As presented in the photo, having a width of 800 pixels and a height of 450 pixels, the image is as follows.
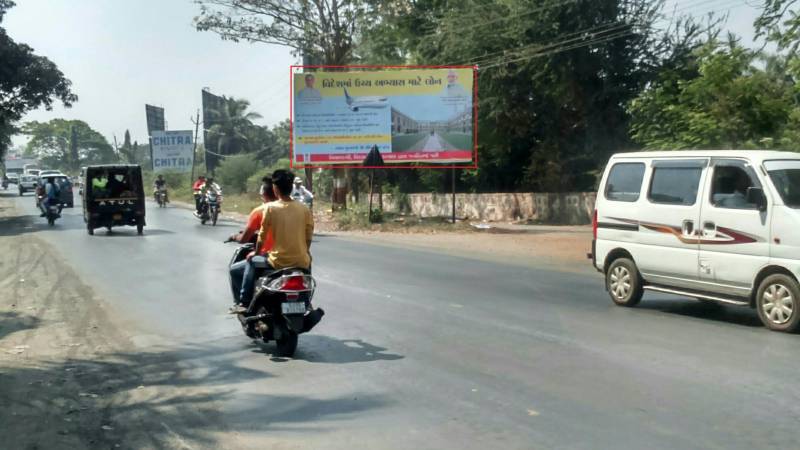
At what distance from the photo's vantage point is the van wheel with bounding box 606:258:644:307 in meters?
10.8

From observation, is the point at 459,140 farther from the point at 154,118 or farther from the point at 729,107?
the point at 154,118

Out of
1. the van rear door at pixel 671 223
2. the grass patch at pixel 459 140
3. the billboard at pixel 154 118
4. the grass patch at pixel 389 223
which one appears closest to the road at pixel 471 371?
the van rear door at pixel 671 223

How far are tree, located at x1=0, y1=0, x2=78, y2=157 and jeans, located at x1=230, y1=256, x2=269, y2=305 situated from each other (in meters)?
31.2

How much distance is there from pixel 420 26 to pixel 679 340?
31.7m

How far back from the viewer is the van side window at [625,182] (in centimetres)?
1076

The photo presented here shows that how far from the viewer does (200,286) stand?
13203mm

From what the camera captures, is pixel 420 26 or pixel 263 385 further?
pixel 420 26

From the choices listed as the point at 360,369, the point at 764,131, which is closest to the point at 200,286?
the point at 360,369

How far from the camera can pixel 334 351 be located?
326 inches

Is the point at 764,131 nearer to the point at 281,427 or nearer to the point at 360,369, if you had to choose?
the point at 360,369

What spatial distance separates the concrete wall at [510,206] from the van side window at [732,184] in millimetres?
21095

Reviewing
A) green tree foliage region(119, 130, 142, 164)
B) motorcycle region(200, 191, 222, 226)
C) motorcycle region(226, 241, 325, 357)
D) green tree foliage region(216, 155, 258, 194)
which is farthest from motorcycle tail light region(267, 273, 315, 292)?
green tree foliage region(119, 130, 142, 164)

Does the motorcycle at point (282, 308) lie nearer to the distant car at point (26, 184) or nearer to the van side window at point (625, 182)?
the van side window at point (625, 182)

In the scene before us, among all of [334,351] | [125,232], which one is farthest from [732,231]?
[125,232]
